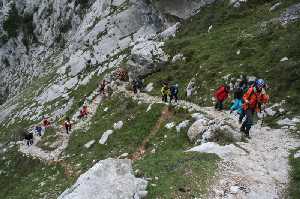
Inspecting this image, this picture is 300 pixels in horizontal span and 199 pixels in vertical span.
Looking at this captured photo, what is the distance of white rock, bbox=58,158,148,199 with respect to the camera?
1644 cm

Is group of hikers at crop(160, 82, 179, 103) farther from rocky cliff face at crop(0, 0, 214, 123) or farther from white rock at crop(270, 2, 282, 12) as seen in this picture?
white rock at crop(270, 2, 282, 12)

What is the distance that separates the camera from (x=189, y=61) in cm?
4531

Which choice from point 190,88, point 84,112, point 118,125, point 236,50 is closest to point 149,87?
point 84,112

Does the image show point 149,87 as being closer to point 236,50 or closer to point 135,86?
point 135,86

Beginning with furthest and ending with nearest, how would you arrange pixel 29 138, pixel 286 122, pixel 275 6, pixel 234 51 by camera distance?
pixel 275 6
pixel 29 138
pixel 234 51
pixel 286 122

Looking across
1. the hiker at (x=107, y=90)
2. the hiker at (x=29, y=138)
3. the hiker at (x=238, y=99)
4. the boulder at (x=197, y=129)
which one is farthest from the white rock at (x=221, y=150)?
the hiker at (x=29, y=138)

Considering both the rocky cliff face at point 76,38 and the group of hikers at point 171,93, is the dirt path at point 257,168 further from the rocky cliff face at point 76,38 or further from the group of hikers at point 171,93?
the rocky cliff face at point 76,38

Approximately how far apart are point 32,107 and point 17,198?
34.0m

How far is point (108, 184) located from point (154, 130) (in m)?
15.6

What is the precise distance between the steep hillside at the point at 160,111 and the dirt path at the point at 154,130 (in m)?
0.13

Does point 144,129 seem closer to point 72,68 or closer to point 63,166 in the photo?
point 63,166

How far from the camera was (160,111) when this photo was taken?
114 feet

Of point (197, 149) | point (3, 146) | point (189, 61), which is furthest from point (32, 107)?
point (197, 149)

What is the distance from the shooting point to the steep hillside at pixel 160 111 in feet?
59.9
